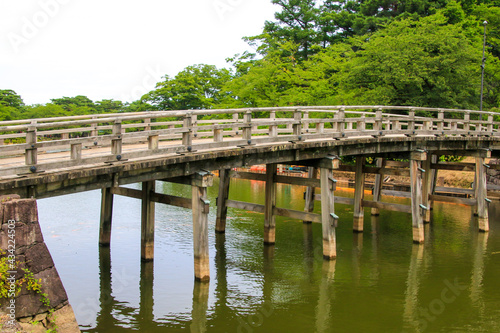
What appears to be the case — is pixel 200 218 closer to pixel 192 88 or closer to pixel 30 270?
pixel 30 270

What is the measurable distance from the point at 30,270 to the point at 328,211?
29.6ft

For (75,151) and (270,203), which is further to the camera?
(270,203)

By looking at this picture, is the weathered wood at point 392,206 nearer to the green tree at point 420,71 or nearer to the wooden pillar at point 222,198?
the wooden pillar at point 222,198

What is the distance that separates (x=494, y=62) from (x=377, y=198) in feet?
71.7

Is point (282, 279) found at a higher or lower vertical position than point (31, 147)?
lower

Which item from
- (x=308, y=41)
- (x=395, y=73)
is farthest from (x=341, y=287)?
(x=308, y=41)

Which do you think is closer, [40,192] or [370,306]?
[40,192]

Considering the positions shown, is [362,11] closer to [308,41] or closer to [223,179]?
[308,41]

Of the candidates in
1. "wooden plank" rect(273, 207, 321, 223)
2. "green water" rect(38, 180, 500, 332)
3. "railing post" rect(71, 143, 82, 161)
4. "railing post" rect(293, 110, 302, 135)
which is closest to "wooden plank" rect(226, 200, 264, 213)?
"wooden plank" rect(273, 207, 321, 223)

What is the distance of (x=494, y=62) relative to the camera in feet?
120

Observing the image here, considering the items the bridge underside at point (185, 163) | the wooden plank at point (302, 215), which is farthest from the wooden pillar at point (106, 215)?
the wooden plank at point (302, 215)

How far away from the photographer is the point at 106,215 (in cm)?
1500

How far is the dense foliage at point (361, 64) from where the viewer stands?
28.2m

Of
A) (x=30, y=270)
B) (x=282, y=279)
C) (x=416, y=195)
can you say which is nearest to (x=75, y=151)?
(x=30, y=270)
